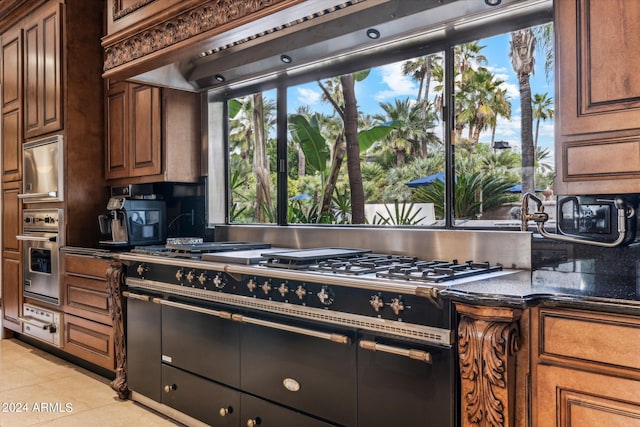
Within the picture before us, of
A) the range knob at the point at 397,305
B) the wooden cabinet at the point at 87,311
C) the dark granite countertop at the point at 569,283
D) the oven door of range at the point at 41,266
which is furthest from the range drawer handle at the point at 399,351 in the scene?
the oven door of range at the point at 41,266

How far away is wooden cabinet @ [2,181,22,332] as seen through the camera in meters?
4.30

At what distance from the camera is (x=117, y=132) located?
12.3ft

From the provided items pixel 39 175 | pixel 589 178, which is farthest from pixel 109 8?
pixel 589 178

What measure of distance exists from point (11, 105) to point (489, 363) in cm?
462

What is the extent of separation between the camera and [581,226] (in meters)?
1.89

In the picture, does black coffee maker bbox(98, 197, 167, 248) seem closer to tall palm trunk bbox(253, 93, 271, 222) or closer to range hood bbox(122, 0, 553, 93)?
tall palm trunk bbox(253, 93, 271, 222)

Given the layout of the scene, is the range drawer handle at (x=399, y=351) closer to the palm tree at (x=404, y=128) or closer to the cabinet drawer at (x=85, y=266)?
→ the palm tree at (x=404, y=128)

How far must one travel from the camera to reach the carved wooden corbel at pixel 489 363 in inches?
55.9

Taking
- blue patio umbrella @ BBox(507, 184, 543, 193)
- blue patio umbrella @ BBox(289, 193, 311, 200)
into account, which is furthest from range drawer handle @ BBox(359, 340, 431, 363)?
blue patio umbrella @ BBox(289, 193, 311, 200)

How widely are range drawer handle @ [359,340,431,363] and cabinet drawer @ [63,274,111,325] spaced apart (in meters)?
2.09

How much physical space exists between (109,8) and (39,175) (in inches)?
62.3

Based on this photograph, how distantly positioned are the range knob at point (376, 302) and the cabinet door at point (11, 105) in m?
3.79

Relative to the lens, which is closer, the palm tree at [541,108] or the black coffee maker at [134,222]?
the palm tree at [541,108]

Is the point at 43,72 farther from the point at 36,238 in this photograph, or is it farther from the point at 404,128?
the point at 404,128
